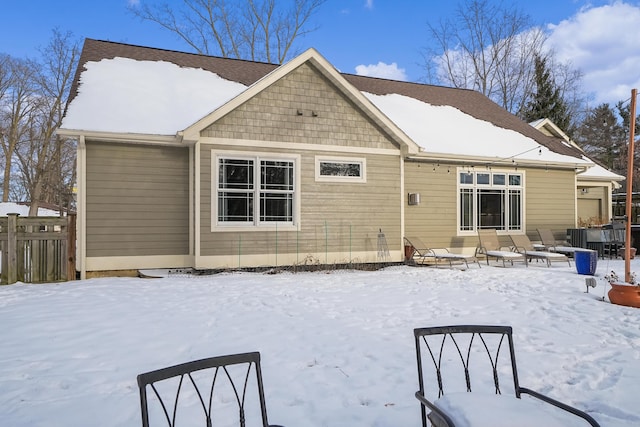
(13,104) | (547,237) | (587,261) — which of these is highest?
(13,104)

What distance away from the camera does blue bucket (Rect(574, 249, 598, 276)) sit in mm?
9430

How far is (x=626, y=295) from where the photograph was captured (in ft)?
21.2

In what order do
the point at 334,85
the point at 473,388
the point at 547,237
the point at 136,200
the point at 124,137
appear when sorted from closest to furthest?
the point at 473,388 < the point at 124,137 < the point at 136,200 < the point at 334,85 < the point at 547,237

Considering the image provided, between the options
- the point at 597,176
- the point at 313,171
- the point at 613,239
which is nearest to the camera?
the point at 313,171

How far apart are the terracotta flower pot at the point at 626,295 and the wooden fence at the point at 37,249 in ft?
31.3

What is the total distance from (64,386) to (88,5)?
77.6ft

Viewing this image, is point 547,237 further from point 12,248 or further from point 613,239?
point 12,248

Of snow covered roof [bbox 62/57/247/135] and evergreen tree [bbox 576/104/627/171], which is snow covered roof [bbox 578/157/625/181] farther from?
evergreen tree [bbox 576/104/627/171]

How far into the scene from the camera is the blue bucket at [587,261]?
371 inches

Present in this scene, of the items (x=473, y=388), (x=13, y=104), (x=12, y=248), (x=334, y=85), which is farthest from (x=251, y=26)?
(x=473, y=388)

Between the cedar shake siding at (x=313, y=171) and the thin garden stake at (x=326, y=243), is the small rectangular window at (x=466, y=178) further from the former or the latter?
the thin garden stake at (x=326, y=243)

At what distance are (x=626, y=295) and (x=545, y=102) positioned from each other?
2506cm

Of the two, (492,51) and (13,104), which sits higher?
(492,51)

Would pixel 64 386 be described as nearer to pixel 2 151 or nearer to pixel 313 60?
pixel 313 60
